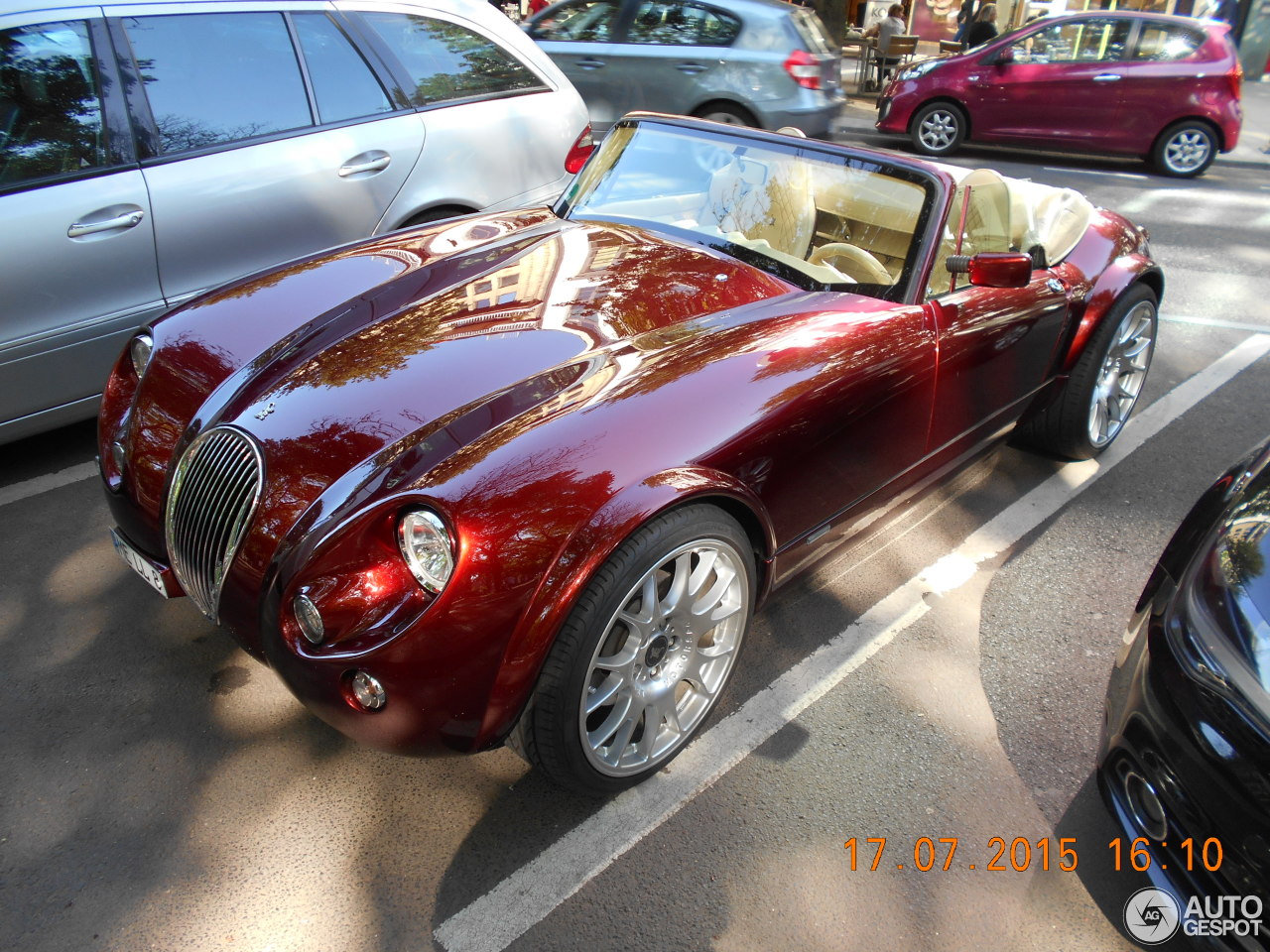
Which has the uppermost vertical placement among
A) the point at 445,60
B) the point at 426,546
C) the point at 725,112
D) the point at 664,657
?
the point at 445,60

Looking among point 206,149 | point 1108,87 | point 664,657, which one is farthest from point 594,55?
point 664,657

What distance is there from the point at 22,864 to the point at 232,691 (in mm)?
625

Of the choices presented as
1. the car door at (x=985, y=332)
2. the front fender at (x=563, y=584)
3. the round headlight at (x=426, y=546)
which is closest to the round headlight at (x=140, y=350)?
the round headlight at (x=426, y=546)

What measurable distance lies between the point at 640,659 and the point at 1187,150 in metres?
10.3

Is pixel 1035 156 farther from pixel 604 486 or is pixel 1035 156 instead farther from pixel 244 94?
pixel 604 486

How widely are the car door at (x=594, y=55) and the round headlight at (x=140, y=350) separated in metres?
6.57

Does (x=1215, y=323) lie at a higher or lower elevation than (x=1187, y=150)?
lower

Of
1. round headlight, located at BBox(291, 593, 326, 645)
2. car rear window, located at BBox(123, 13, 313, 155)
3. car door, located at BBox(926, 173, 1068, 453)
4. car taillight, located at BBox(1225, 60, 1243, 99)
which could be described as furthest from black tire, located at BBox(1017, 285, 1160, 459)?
car taillight, located at BBox(1225, 60, 1243, 99)

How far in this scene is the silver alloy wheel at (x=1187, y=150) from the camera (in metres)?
9.80

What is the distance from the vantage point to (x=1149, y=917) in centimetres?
208

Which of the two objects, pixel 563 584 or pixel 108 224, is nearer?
pixel 563 584

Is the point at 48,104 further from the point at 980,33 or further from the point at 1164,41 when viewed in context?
the point at 980,33

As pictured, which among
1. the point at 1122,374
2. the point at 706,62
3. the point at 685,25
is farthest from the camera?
the point at 685,25

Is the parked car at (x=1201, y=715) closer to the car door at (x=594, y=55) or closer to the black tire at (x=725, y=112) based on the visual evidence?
the black tire at (x=725, y=112)
